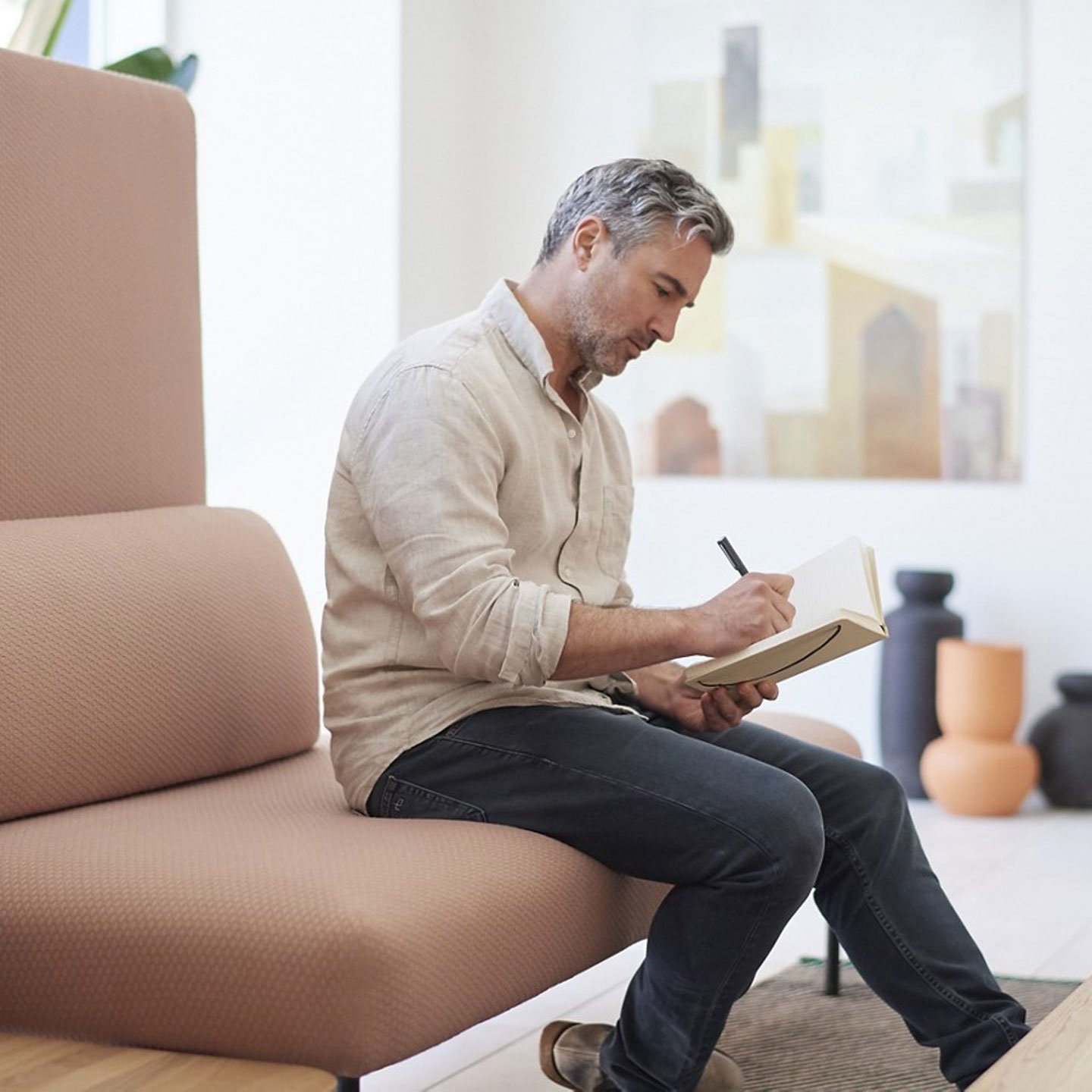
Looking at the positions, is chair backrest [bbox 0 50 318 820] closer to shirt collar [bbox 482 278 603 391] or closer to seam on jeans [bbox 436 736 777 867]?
seam on jeans [bbox 436 736 777 867]

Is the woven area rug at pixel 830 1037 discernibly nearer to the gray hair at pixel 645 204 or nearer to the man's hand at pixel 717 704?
the man's hand at pixel 717 704

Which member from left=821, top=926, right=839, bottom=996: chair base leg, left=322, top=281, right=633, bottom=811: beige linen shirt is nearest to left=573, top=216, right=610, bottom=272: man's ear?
left=322, top=281, right=633, bottom=811: beige linen shirt

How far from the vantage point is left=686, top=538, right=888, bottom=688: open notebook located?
1874mm

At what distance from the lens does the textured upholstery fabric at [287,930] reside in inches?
62.7

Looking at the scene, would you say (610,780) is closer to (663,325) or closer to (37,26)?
(663,325)

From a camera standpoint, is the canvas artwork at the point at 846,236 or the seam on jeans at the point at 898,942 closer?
the seam on jeans at the point at 898,942

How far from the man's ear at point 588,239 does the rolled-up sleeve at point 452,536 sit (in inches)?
10.5

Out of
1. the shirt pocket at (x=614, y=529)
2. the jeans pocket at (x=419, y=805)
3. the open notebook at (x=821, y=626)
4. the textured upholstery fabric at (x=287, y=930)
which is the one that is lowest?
the textured upholstery fabric at (x=287, y=930)

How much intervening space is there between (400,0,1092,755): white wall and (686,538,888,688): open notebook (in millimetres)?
2520

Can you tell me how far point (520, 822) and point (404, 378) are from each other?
0.51 metres

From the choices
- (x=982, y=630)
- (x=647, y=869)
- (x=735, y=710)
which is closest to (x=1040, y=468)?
(x=982, y=630)

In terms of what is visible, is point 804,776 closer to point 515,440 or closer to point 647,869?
point 647,869

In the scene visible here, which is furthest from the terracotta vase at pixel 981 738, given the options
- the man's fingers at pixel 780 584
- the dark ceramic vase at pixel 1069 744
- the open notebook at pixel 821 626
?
the man's fingers at pixel 780 584

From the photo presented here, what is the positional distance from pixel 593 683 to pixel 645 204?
0.60 m
